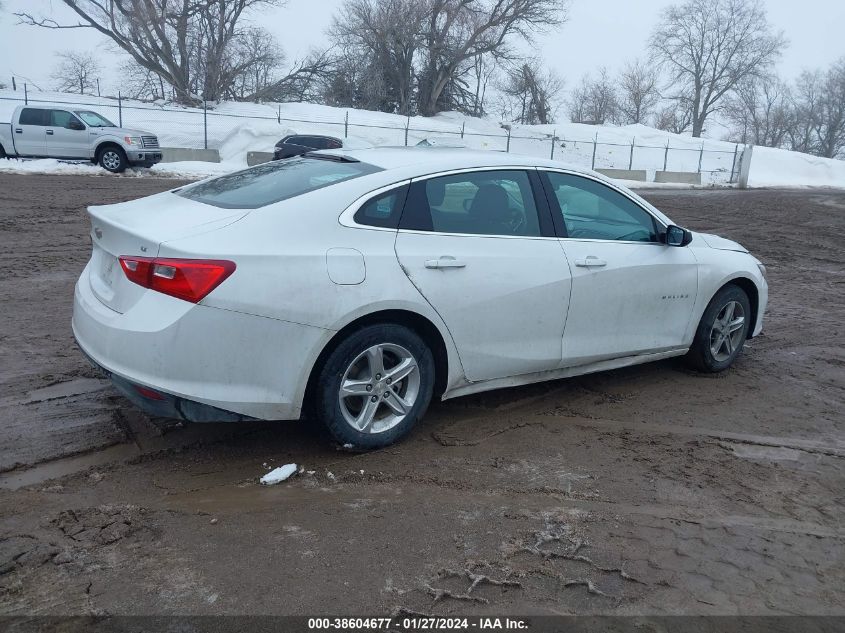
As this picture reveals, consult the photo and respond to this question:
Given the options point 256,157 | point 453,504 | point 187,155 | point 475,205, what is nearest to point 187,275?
point 453,504

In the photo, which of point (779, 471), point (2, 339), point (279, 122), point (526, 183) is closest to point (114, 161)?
point (279, 122)

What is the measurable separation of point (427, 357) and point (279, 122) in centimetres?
3237

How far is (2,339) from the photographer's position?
575 centimetres

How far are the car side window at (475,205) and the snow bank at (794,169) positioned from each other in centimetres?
4167

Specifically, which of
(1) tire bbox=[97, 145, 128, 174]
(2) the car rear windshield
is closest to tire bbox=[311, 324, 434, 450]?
(2) the car rear windshield

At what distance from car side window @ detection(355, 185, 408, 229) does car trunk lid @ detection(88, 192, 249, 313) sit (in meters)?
0.61

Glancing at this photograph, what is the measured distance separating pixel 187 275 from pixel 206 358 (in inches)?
15.4

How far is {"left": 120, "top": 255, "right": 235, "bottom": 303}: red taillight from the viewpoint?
3.46 m

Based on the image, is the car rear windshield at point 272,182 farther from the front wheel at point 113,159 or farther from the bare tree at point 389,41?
the bare tree at point 389,41

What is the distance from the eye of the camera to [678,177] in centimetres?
3984

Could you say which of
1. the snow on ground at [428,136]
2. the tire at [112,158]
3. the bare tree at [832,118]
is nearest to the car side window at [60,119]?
the tire at [112,158]

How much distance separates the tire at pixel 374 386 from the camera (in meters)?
3.81

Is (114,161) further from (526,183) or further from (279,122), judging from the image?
(526,183)

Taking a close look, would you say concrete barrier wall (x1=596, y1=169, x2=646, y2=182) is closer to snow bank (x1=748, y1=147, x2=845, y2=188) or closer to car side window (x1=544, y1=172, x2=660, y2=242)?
snow bank (x1=748, y1=147, x2=845, y2=188)
